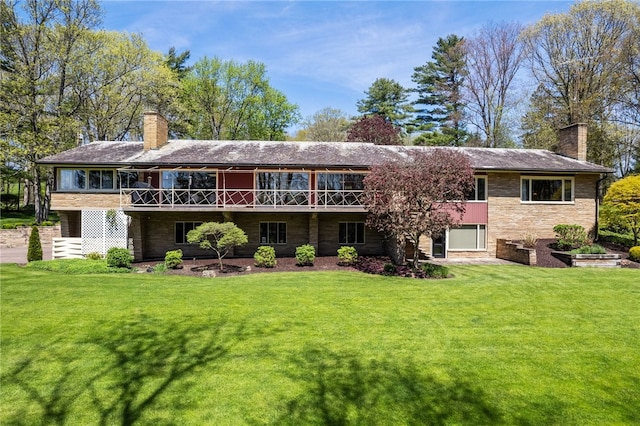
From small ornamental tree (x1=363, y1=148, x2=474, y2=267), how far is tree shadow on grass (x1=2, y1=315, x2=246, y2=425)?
336 inches

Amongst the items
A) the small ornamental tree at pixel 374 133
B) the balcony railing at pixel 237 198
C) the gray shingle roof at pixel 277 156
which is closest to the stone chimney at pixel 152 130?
the gray shingle roof at pixel 277 156

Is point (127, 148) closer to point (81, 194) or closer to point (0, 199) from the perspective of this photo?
point (81, 194)

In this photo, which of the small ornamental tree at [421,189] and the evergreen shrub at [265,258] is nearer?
the small ornamental tree at [421,189]

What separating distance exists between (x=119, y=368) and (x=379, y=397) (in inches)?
187

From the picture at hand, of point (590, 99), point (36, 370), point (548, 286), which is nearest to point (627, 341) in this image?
point (548, 286)

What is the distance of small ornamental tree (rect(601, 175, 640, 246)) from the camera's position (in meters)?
18.6

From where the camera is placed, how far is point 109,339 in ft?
26.0

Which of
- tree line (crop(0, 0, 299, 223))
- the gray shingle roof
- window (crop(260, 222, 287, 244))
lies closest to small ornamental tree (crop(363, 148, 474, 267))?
the gray shingle roof

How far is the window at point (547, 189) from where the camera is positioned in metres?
20.6

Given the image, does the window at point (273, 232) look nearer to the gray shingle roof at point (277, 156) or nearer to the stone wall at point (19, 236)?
the gray shingle roof at point (277, 156)

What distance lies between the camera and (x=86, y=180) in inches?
796

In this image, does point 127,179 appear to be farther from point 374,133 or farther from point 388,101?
point 388,101

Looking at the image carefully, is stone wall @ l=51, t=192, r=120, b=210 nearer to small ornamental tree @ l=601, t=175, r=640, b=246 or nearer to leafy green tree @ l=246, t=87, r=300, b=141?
leafy green tree @ l=246, t=87, r=300, b=141

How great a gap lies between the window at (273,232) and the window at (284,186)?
1320 millimetres
